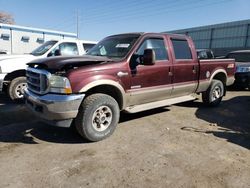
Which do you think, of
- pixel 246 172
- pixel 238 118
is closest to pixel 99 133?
pixel 246 172

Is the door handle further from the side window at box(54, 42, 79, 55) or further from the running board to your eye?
the side window at box(54, 42, 79, 55)

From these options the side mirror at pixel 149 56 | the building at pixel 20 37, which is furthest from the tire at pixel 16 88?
the building at pixel 20 37

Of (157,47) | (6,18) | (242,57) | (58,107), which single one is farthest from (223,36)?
(6,18)

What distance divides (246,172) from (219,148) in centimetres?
86

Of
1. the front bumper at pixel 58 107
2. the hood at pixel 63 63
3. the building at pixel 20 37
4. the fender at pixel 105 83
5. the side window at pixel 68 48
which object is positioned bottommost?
the front bumper at pixel 58 107

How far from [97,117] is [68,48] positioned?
187 inches

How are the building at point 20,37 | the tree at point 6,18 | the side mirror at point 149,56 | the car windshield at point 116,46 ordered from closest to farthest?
1. the side mirror at point 149,56
2. the car windshield at point 116,46
3. the building at point 20,37
4. the tree at point 6,18

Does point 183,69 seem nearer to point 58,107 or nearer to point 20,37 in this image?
point 58,107

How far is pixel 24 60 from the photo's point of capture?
7.71 m

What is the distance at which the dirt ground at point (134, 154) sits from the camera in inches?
134

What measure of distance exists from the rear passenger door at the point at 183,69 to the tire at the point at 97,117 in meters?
1.99

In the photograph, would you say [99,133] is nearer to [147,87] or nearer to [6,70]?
[147,87]

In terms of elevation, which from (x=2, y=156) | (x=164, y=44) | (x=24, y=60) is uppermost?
(x=164, y=44)

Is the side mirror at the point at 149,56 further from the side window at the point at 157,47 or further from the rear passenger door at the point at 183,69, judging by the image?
the rear passenger door at the point at 183,69
